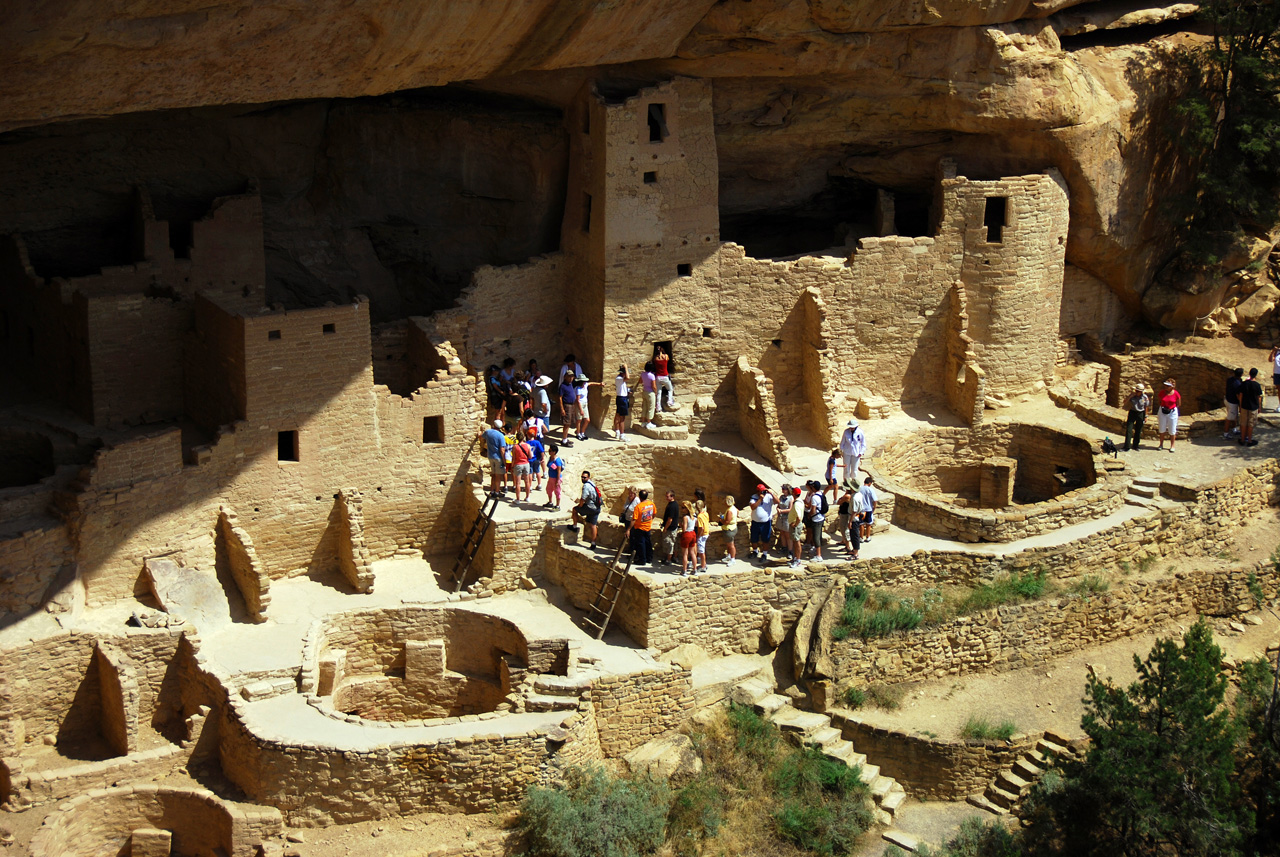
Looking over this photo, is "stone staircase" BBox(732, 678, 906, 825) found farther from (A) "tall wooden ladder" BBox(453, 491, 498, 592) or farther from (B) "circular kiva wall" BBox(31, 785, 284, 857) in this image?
(B) "circular kiva wall" BBox(31, 785, 284, 857)

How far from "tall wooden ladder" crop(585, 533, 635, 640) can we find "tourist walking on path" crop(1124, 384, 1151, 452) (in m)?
8.86

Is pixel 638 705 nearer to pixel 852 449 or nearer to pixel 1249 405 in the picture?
pixel 852 449

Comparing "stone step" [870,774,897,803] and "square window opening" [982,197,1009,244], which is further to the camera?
"square window opening" [982,197,1009,244]

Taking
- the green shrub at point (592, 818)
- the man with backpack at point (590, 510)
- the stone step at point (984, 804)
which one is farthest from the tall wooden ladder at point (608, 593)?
the stone step at point (984, 804)

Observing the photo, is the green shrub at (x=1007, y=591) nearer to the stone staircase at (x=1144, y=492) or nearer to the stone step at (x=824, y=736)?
the stone staircase at (x=1144, y=492)

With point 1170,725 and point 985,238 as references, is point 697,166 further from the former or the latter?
point 1170,725

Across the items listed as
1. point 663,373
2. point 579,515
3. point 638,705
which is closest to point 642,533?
point 579,515

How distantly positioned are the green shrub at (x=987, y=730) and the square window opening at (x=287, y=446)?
380 inches

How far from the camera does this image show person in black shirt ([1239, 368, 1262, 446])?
2800 centimetres

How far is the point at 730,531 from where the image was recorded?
24.4 m

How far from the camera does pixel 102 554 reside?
74.6 feet

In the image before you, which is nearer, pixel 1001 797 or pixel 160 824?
pixel 160 824

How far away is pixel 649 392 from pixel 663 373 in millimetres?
397

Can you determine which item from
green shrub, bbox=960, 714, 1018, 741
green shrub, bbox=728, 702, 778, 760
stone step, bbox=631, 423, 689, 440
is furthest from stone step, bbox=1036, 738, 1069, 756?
stone step, bbox=631, 423, 689, 440
